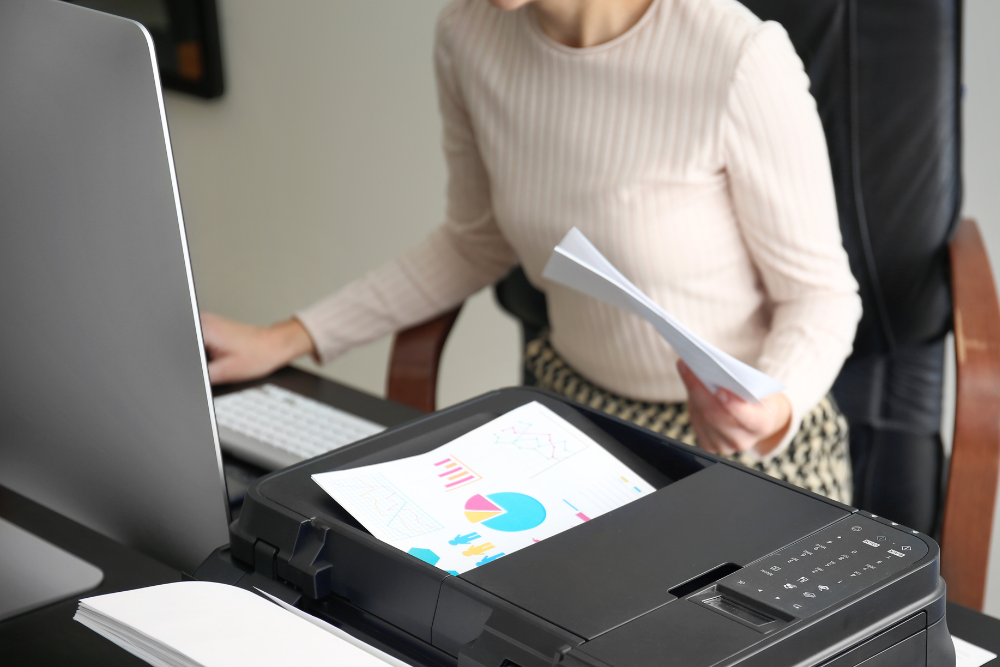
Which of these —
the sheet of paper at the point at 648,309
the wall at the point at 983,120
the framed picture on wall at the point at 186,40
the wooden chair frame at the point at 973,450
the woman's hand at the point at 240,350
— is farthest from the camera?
the framed picture on wall at the point at 186,40

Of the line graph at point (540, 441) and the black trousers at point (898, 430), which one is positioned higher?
the line graph at point (540, 441)

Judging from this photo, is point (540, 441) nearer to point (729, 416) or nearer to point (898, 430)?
point (729, 416)

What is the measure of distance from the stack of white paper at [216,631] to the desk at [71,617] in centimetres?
17

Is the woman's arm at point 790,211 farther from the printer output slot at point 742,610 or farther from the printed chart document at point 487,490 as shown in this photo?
the printer output slot at point 742,610

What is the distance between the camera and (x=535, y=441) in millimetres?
693

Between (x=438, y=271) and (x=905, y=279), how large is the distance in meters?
0.59

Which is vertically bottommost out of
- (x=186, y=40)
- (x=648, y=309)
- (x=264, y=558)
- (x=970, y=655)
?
(x=970, y=655)

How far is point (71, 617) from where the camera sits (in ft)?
2.37

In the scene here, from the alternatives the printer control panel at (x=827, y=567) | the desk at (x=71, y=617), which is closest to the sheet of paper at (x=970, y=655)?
the desk at (x=71, y=617)

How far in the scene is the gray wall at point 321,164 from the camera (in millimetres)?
2299

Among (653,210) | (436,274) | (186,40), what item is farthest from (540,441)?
(186,40)

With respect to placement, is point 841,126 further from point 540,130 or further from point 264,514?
point 264,514

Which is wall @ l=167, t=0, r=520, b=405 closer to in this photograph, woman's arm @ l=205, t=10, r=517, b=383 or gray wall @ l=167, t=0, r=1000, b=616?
gray wall @ l=167, t=0, r=1000, b=616

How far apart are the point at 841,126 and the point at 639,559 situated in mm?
858
